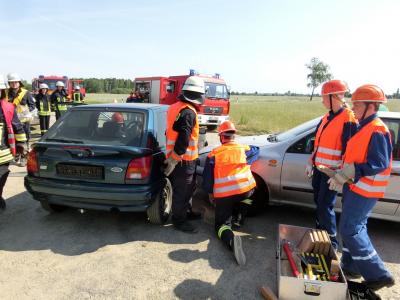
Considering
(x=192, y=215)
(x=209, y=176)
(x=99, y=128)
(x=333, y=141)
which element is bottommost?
(x=192, y=215)

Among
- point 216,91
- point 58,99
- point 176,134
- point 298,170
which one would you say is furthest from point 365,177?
point 216,91

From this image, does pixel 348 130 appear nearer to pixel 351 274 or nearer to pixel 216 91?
pixel 351 274

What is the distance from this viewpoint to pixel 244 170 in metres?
3.68

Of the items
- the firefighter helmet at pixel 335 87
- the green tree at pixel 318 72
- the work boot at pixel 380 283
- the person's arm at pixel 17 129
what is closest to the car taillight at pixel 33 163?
the person's arm at pixel 17 129

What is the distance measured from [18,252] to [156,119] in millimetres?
2166

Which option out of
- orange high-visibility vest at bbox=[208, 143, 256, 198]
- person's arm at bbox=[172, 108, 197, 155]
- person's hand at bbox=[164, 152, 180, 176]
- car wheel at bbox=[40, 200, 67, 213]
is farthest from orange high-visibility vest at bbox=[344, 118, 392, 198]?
car wheel at bbox=[40, 200, 67, 213]

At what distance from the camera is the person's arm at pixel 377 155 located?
8.35 feet

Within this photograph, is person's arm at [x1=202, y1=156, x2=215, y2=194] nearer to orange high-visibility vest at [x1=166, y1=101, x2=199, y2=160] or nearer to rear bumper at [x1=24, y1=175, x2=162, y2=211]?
orange high-visibility vest at [x1=166, y1=101, x2=199, y2=160]

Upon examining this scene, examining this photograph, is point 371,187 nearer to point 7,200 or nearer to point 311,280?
point 311,280

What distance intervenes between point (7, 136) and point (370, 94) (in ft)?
14.5

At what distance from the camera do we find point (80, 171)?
3.59 meters

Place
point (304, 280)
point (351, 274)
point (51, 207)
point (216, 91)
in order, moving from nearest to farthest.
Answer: point (304, 280) < point (351, 274) < point (51, 207) < point (216, 91)

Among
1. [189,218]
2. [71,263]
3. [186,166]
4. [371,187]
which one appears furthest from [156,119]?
[371,187]

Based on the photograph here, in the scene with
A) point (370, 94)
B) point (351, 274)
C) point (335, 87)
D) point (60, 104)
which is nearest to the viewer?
point (370, 94)
